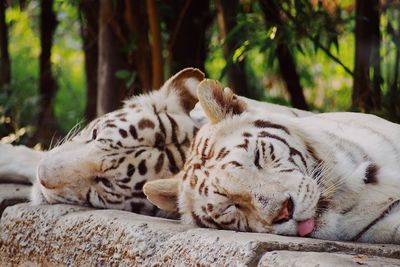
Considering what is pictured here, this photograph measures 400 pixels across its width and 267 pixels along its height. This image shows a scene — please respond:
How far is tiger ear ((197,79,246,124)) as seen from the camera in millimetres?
2568

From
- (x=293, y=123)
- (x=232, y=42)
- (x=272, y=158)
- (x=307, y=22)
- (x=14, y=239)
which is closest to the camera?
(x=272, y=158)

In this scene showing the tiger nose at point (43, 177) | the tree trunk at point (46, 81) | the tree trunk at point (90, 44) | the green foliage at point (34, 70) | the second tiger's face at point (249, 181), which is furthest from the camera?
the tree trunk at point (46, 81)

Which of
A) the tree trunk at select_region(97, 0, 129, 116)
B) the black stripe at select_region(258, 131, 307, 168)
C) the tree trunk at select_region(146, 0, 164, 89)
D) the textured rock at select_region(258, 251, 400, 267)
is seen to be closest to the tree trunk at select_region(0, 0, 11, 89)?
the tree trunk at select_region(97, 0, 129, 116)

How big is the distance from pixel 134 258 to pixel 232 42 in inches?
98.2

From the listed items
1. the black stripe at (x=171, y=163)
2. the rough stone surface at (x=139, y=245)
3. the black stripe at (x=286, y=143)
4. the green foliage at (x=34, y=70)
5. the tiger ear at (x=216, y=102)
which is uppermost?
the tiger ear at (x=216, y=102)

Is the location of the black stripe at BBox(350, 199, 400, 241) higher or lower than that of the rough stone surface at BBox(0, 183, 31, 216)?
higher

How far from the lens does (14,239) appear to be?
10.3ft

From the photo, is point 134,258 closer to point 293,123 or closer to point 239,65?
point 293,123

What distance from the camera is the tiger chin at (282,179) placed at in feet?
7.66

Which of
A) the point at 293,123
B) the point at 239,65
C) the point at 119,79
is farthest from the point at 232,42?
the point at 293,123

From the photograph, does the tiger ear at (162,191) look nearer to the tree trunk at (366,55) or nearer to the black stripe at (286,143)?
the black stripe at (286,143)

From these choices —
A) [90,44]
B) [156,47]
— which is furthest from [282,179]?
[90,44]

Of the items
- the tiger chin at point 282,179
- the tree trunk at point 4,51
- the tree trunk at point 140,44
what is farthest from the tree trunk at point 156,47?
the tiger chin at point 282,179

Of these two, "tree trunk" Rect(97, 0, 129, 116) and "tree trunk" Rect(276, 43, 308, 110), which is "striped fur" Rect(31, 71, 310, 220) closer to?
"tree trunk" Rect(97, 0, 129, 116)
